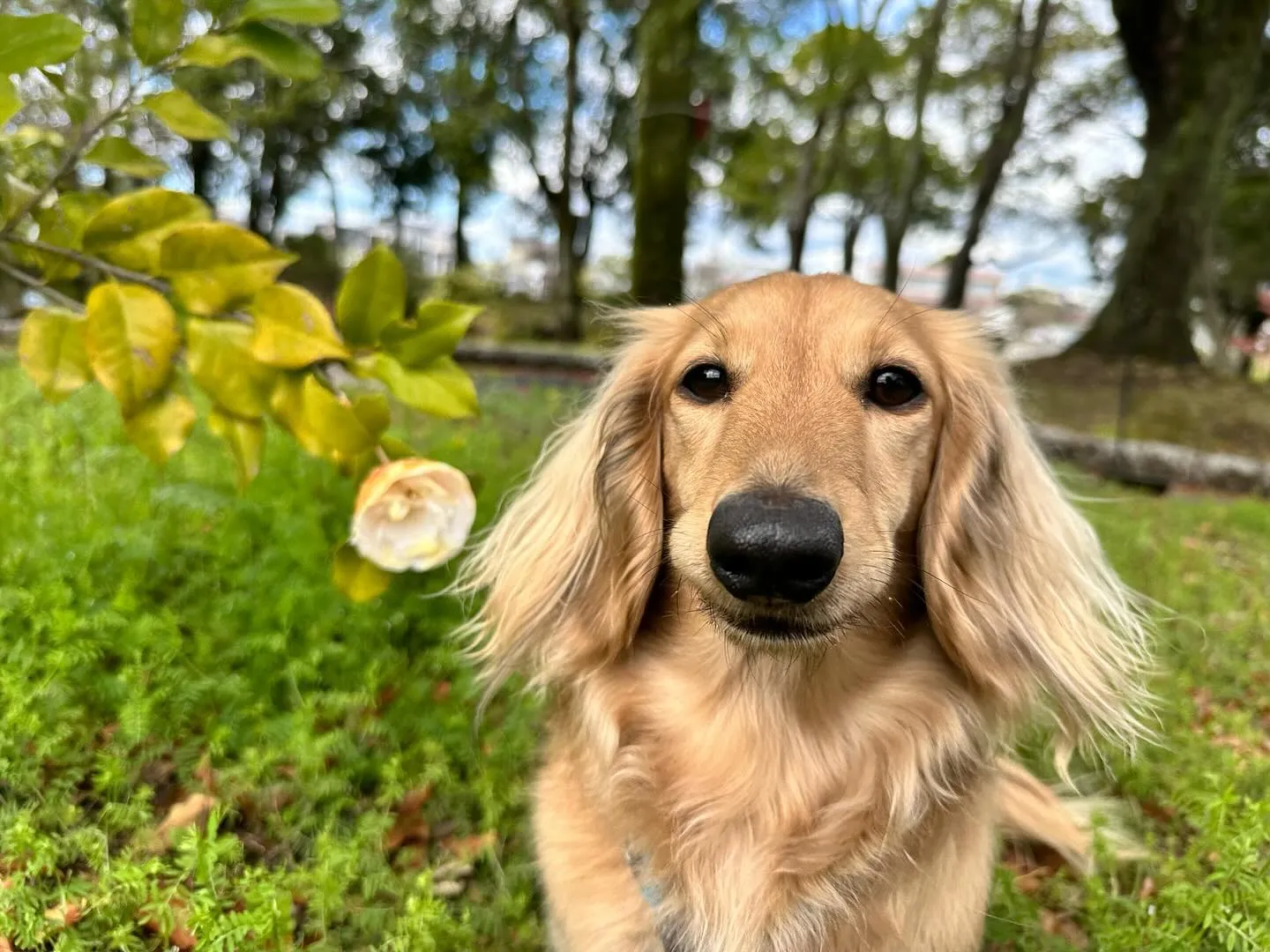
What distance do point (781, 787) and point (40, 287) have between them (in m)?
1.93

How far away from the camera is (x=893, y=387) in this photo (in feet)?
6.15

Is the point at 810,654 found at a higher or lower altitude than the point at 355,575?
lower

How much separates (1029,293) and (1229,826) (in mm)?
15937

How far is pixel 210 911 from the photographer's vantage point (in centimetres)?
166

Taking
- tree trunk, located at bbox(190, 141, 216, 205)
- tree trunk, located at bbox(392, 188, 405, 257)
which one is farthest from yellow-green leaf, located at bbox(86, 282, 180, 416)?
tree trunk, located at bbox(392, 188, 405, 257)

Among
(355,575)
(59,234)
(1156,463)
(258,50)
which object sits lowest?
(1156,463)

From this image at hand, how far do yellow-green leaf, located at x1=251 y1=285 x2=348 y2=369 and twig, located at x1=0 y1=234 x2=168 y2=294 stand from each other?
8.4 inches

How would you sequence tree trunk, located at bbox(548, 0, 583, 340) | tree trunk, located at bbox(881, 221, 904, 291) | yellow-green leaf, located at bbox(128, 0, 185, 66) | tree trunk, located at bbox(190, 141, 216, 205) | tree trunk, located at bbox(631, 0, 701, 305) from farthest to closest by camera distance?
tree trunk, located at bbox(190, 141, 216, 205) → tree trunk, located at bbox(548, 0, 583, 340) → tree trunk, located at bbox(881, 221, 904, 291) → tree trunk, located at bbox(631, 0, 701, 305) → yellow-green leaf, located at bbox(128, 0, 185, 66)

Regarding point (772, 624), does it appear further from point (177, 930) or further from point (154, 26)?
point (154, 26)

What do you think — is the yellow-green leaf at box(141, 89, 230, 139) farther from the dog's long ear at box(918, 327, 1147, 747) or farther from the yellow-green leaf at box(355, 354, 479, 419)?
the dog's long ear at box(918, 327, 1147, 747)

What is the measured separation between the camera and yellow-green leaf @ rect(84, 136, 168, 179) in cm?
175

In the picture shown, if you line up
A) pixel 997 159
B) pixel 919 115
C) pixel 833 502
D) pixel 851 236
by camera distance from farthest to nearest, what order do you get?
pixel 851 236
pixel 919 115
pixel 997 159
pixel 833 502

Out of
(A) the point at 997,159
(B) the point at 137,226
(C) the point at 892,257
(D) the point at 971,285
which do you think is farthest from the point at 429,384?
(C) the point at 892,257

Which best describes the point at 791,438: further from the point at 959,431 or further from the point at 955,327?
the point at 955,327
